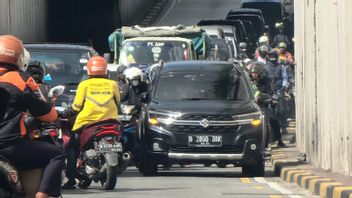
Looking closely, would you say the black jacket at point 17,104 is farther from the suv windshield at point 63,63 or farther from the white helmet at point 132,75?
the suv windshield at point 63,63

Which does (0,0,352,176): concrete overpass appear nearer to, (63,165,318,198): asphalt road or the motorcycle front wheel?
(63,165,318,198): asphalt road

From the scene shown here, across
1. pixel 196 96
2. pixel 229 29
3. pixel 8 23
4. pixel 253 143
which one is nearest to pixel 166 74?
pixel 196 96

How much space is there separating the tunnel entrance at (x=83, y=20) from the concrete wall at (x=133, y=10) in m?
0.82

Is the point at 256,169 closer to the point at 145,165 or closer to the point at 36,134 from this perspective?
the point at 145,165

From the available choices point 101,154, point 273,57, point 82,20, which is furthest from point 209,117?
point 82,20

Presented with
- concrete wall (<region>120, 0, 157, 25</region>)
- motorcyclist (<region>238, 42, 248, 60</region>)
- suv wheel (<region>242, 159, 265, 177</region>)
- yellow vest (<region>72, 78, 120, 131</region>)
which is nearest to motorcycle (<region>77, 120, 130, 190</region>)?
yellow vest (<region>72, 78, 120, 131</region>)

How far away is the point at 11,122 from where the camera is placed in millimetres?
9359

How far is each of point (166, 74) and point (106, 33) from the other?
105ft

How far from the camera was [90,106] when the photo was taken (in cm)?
1625

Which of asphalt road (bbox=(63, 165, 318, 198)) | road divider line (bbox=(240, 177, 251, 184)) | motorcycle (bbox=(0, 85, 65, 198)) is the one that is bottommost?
road divider line (bbox=(240, 177, 251, 184))

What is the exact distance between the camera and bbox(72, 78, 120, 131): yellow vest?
1623 centimetres

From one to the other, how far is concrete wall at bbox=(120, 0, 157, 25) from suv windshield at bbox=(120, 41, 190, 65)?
23.9 meters

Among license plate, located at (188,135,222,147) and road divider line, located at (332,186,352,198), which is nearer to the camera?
road divider line, located at (332,186,352,198)

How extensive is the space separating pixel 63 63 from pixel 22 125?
44.2 feet
